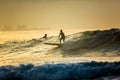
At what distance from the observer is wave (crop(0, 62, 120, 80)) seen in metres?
18.5

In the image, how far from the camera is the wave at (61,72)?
727 inches

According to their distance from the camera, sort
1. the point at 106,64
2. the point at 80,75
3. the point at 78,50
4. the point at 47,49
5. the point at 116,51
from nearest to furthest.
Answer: the point at 80,75
the point at 106,64
the point at 116,51
the point at 78,50
the point at 47,49

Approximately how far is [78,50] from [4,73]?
18.5 m

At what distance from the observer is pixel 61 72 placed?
736 inches

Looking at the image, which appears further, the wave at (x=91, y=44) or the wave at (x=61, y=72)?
the wave at (x=91, y=44)

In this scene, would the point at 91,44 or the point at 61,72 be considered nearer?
the point at 61,72

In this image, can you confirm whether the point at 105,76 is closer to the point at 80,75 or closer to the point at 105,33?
the point at 80,75

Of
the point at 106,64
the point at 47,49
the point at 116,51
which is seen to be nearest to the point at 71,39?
the point at 47,49

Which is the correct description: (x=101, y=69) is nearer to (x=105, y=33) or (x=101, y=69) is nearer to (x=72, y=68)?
(x=72, y=68)

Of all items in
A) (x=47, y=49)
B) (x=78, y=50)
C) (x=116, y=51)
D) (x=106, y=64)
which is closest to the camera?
(x=106, y=64)

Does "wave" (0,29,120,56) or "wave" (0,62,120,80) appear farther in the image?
"wave" (0,29,120,56)

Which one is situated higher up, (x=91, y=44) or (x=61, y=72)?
(x=91, y=44)

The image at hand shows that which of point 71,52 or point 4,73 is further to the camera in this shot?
point 71,52

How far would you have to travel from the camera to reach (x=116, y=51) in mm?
34844
